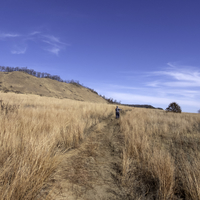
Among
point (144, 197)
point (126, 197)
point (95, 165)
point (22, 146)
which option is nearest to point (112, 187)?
point (126, 197)

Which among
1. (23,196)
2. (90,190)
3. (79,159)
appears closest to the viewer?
(23,196)

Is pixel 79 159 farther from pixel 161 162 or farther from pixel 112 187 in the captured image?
pixel 161 162

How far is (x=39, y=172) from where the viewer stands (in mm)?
1704

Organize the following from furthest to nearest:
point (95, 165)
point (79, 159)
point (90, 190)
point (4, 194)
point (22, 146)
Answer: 1. point (79, 159)
2. point (95, 165)
3. point (22, 146)
4. point (90, 190)
5. point (4, 194)

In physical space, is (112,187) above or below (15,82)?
below

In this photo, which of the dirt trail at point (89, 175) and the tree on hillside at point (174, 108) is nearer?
the dirt trail at point (89, 175)

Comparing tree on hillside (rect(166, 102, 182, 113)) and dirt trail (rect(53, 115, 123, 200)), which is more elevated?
tree on hillside (rect(166, 102, 182, 113))

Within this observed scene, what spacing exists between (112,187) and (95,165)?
2.16 ft

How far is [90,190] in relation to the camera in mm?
1666

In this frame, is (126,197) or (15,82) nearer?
(126,197)

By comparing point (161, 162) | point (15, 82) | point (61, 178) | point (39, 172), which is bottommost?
point (61, 178)

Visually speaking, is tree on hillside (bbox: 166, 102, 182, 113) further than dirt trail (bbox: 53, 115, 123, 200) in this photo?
Yes

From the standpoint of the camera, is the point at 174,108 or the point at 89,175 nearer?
the point at 89,175

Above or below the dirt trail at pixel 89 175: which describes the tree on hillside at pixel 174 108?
above
